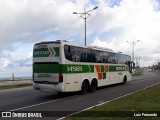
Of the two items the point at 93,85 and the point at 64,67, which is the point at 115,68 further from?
the point at 64,67

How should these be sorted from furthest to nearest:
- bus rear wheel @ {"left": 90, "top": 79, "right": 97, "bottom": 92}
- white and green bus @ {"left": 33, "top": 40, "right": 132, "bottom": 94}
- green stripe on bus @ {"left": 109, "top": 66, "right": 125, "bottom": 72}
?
green stripe on bus @ {"left": 109, "top": 66, "right": 125, "bottom": 72} → bus rear wheel @ {"left": 90, "top": 79, "right": 97, "bottom": 92} → white and green bus @ {"left": 33, "top": 40, "right": 132, "bottom": 94}

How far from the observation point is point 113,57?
27.4 metres

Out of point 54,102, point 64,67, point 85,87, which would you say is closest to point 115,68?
point 85,87

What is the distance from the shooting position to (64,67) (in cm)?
1859

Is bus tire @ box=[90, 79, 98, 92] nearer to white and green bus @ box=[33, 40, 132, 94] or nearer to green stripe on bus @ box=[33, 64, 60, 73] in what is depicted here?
white and green bus @ box=[33, 40, 132, 94]

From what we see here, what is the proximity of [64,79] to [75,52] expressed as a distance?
7.74ft

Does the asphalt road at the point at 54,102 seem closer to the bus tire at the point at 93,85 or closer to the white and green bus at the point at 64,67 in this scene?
the white and green bus at the point at 64,67

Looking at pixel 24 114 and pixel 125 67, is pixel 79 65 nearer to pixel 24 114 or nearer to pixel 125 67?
pixel 24 114

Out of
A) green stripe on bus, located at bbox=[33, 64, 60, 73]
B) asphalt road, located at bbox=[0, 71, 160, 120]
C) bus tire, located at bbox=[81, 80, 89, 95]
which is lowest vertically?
asphalt road, located at bbox=[0, 71, 160, 120]

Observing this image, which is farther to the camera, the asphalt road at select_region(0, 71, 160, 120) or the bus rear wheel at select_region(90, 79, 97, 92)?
the bus rear wheel at select_region(90, 79, 97, 92)

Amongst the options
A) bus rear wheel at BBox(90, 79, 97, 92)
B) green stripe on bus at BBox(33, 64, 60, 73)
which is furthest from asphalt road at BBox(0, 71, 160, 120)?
green stripe on bus at BBox(33, 64, 60, 73)

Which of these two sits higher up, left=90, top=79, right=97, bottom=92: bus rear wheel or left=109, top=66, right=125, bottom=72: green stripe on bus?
left=109, top=66, right=125, bottom=72: green stripe on bus

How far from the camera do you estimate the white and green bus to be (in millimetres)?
18547

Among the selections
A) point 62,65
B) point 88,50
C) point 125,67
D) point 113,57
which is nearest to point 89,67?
point 88,50
